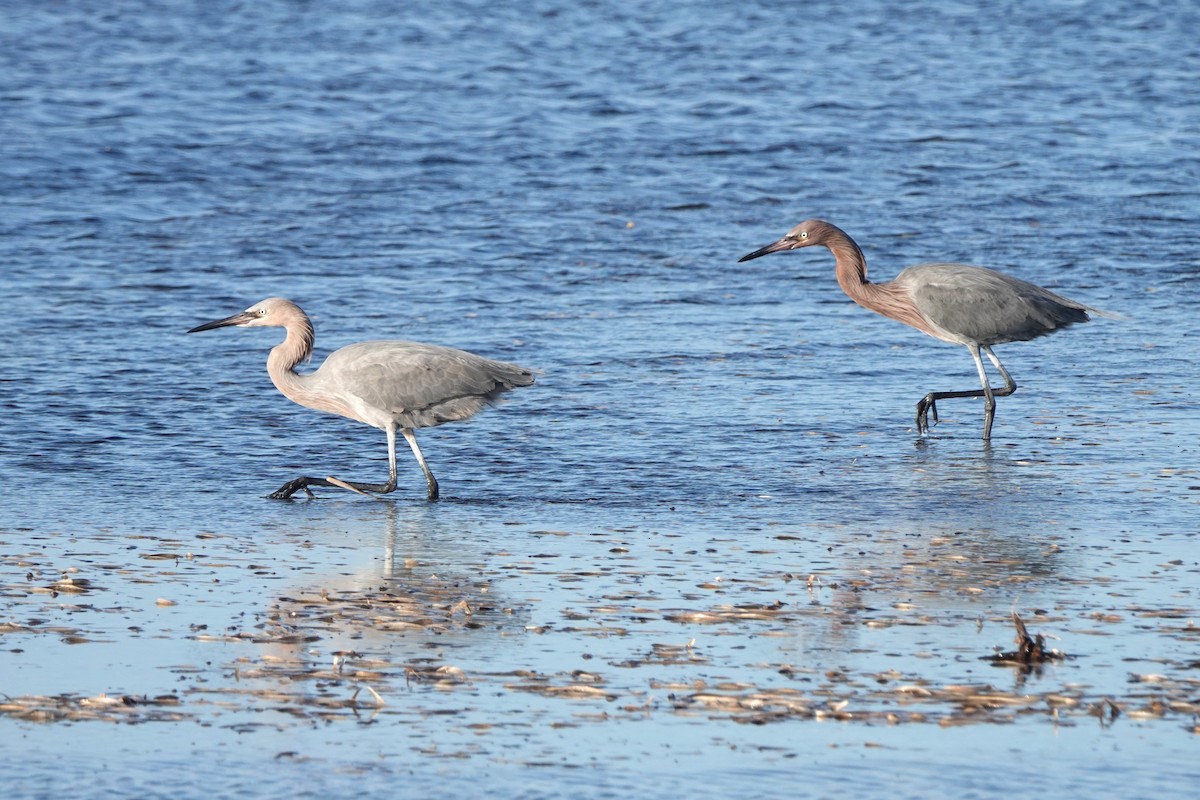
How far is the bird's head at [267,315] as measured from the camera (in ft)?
Result: 36.1

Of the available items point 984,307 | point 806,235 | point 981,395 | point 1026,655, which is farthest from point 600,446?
point 1026,655

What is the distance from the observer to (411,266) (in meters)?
17.4

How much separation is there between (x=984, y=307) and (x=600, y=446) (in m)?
3.02

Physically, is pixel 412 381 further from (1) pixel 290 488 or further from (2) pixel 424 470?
(1) pixel 290 488

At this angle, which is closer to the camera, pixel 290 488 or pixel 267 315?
pixel 290 488

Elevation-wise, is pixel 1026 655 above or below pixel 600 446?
below

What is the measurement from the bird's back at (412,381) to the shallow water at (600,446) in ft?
1.31

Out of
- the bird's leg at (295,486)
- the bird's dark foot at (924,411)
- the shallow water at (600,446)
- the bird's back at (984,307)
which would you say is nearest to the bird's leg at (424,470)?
the shallow water at (600,446)

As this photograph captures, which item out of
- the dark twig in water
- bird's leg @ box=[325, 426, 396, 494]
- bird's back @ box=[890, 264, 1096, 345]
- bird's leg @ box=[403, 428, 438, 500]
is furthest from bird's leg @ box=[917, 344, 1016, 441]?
the dark twig in water

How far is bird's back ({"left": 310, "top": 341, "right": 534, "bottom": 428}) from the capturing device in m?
10.5

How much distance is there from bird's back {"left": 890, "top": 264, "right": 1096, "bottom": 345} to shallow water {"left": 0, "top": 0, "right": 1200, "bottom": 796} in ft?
1.85

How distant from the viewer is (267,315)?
438 inches

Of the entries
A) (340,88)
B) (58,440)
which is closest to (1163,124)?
(340,88)

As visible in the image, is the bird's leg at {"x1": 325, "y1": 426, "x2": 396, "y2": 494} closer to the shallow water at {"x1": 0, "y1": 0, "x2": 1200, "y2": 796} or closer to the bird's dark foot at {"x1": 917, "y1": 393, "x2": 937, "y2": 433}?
the shallow water at {"x1": 0, "y1": 0, "x2": 1200, "y2": 796}
